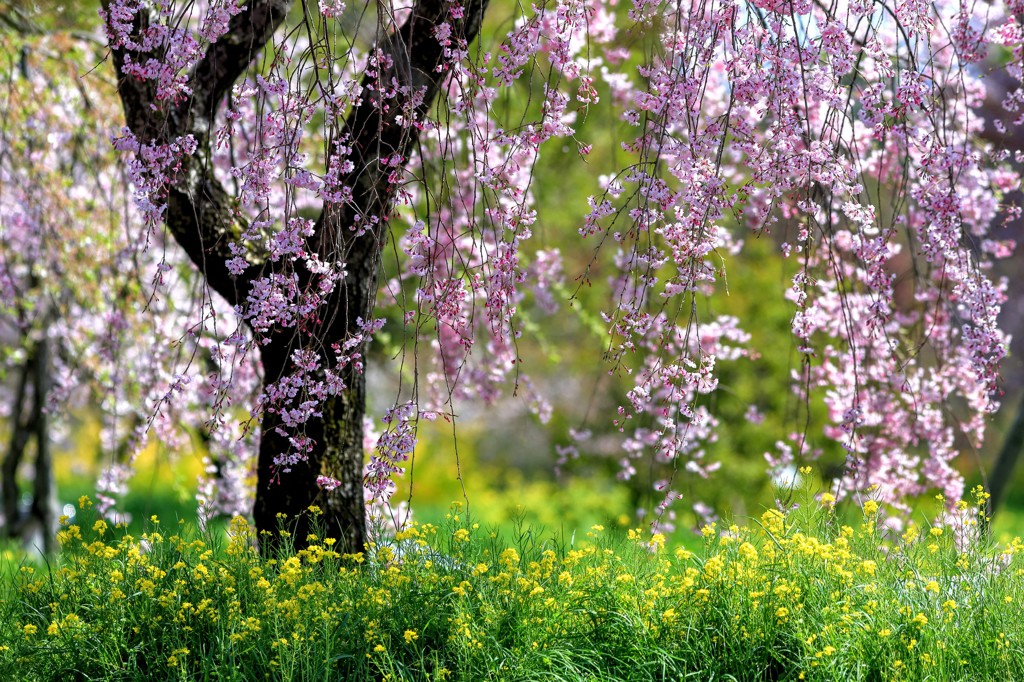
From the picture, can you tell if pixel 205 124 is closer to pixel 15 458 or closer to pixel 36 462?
pixel 36 462

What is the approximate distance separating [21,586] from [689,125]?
281 centimetres

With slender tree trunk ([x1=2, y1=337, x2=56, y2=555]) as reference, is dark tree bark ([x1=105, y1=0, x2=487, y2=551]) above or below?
below

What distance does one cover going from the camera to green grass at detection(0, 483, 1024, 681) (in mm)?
3045

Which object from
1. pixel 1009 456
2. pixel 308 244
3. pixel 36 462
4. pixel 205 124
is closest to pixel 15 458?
pixel 36 462

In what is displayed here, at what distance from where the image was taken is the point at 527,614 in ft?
10.4

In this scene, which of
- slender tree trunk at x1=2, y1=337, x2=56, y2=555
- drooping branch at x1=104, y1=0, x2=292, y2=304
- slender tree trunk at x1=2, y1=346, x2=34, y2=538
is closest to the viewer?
drooping branch at x1=104, y1=0, x2=292, y2=304

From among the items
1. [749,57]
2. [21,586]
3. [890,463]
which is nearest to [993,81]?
[890,463]

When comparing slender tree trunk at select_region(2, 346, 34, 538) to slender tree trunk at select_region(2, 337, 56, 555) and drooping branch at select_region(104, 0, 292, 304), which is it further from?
drooping branch at select_region(104, 0, 292, 304)

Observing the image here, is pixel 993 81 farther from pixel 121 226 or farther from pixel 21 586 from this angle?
pixel 21 586

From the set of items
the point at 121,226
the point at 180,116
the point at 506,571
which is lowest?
the point at 506,571

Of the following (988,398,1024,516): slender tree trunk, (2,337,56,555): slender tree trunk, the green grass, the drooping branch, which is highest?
(2,337,56,555): slender tree trunk

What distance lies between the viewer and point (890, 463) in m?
4.95

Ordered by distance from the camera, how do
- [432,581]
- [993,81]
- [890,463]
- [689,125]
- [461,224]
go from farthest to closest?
1. [993,81]
2. [461,224]
3. [890,463]
4. [432,581]
5. [689,125]

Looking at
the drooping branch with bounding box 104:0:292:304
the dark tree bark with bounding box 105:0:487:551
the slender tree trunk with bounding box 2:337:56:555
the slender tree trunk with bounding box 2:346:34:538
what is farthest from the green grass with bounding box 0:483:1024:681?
the slender tree trunk with bounding box 2:346:34:538
